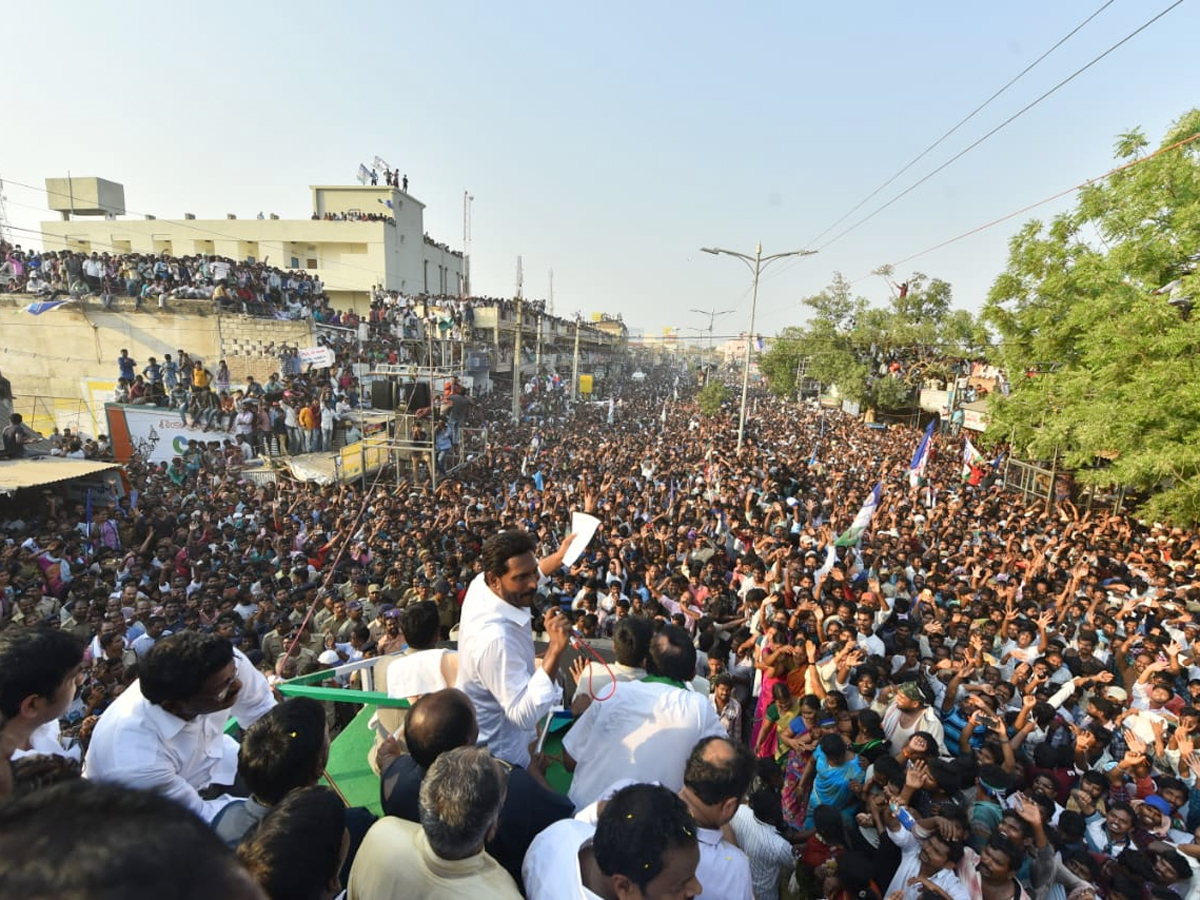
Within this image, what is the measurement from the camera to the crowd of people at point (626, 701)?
171 centimetres

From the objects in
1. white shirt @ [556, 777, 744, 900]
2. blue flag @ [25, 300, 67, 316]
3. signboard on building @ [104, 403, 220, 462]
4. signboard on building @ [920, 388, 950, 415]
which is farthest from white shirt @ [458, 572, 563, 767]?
signboard on building @ [920, 388, 950, 415]

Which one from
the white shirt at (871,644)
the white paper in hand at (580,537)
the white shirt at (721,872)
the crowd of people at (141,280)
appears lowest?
the white shirt at (871,644)

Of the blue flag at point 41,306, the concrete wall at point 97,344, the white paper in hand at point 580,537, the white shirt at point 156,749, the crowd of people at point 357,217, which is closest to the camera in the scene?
the white shirt at point 156,749

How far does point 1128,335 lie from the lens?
33.5 ft

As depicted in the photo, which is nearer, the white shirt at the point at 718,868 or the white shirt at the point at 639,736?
the white shirt at the point at 718,868

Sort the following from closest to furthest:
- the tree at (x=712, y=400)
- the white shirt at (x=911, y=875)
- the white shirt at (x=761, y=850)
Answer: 1. the white shirt at (x=911, y=875)
2. the white shirt at (x=761, y=850)
3. the tree at (x=712, y=400)

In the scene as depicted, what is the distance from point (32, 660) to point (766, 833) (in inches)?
115

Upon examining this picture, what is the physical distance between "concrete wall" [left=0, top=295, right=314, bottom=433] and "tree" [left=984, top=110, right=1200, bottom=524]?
19078 mm

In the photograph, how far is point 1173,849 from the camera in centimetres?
302

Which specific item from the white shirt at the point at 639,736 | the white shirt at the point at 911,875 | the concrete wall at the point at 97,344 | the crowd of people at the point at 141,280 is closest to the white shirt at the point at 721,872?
the white shirt at the point at 639,736

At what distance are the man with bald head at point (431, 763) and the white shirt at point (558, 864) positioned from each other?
22cm

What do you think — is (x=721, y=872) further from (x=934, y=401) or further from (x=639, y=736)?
(x=934, y=401)

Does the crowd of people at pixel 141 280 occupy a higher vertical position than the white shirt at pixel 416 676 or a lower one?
higher

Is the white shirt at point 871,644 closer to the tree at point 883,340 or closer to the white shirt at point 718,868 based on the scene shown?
the white shirt at point 718,868
